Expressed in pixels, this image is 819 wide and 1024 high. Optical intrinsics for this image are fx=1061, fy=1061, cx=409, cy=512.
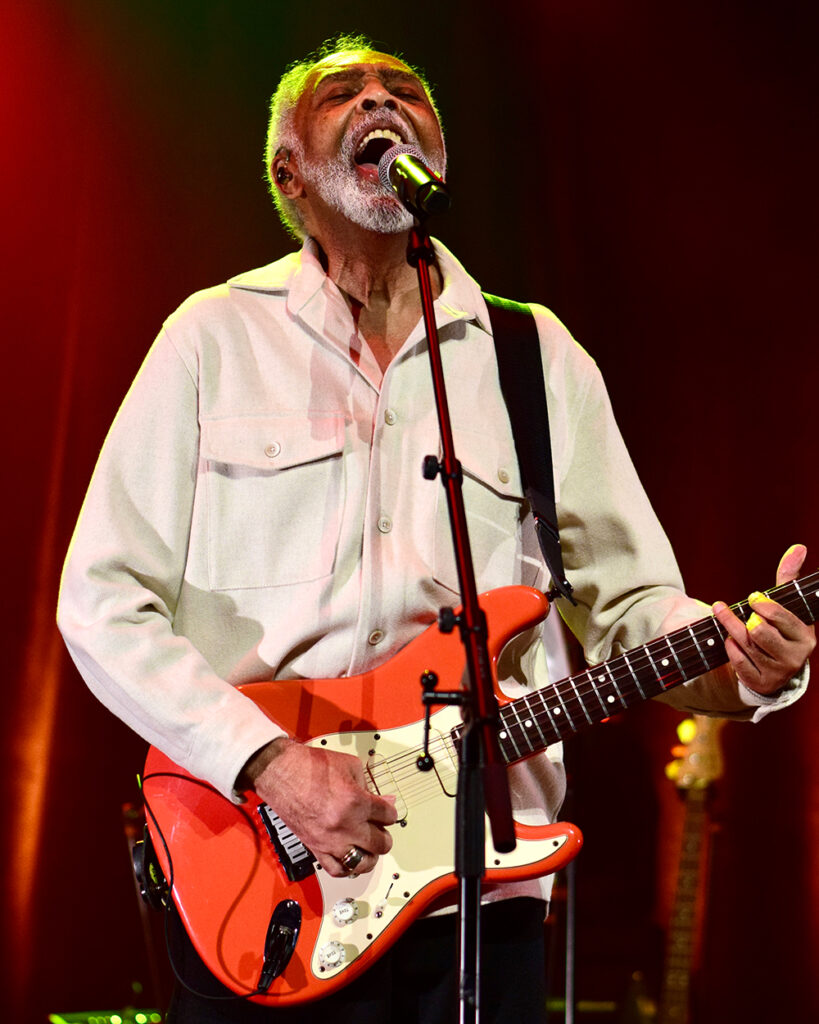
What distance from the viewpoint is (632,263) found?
4219mm

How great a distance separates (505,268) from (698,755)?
2.05m

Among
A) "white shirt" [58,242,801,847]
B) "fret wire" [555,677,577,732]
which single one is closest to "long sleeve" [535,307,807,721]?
"white shirt" [58,242,801,847]

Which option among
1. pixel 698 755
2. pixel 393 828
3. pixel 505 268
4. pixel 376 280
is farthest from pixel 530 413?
pixel 698 755

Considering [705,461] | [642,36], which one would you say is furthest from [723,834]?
[642,36]

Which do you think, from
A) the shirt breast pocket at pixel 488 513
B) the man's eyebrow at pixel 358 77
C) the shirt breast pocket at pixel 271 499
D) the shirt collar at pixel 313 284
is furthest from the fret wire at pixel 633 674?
the man's eyebrow at pixel 358 77

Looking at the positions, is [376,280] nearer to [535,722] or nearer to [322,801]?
[535,722]

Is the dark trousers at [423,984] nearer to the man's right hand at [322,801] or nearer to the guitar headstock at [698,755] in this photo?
the man's right hand at [322,801]

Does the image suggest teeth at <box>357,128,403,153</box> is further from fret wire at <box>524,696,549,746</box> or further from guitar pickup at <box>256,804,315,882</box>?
guitar pickup at <box>256,804,315,882</box>

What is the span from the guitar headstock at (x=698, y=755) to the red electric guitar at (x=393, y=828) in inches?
85.0

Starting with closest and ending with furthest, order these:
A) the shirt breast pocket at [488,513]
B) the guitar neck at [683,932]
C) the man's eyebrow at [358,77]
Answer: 1. the shirt breast pocket at [488,513]
2. the man's eyebrow at [358,77]
3. the guitar neck at [683,932]

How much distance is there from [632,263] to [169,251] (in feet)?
5.90

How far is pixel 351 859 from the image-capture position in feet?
5.90

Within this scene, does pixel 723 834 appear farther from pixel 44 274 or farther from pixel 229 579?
pixel 44 274

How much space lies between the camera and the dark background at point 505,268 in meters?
3.71
